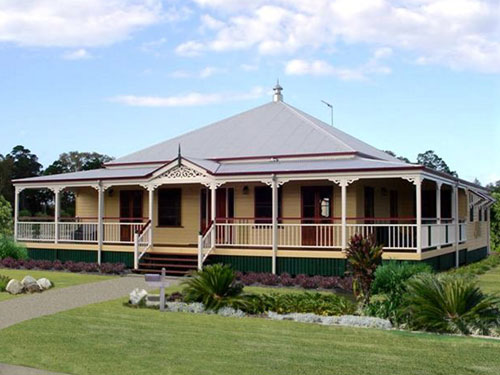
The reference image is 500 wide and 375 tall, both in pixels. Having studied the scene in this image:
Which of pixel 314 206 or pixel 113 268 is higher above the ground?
pixel 314 206

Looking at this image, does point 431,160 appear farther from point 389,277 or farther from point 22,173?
point 389,277

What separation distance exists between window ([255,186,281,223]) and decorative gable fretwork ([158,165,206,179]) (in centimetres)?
262

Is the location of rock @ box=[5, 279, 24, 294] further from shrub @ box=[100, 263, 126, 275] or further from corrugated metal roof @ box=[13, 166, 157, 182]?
corrugated metal roof @ box=[13, 166, 157, 182]

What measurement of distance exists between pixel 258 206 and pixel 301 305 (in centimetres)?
999

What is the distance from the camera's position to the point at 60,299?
51.3 ft

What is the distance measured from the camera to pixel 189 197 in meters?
24.7

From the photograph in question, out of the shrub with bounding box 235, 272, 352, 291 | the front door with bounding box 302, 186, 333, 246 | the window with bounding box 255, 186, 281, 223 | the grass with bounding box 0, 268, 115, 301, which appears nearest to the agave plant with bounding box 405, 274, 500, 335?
the shrub with bounding box 235, 272, 352, 291

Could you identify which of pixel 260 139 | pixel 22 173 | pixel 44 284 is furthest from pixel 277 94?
pixel 22 173

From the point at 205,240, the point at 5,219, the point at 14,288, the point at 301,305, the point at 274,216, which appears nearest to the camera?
the point at 301,305

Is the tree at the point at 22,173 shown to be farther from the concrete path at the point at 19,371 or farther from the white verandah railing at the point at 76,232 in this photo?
the concrete path at the point at 19,371

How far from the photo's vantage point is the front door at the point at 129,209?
25.6 meters

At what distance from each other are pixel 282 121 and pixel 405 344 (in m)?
18.7

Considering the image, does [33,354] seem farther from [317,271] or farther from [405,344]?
[317,271]

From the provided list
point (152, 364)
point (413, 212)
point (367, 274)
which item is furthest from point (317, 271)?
point (152, 364)
